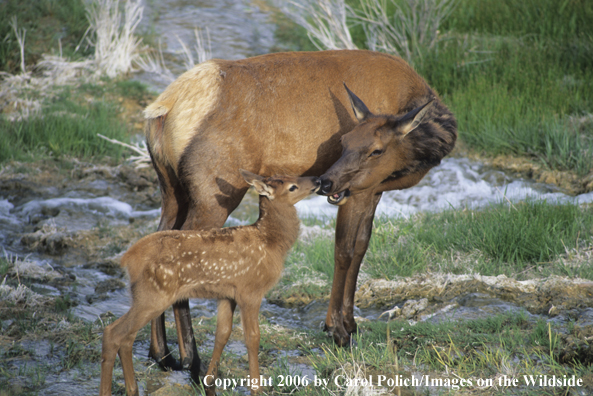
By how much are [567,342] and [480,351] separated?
59 centimetres

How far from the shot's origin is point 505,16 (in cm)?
1172

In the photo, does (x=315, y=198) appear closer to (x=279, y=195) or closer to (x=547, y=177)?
(x=547, y=177)

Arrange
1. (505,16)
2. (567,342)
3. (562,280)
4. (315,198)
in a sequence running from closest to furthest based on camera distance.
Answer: (567,342) < (562,280) < (315,198) < (505,16)

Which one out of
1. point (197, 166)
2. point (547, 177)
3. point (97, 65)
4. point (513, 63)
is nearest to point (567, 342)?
point (197, 166)

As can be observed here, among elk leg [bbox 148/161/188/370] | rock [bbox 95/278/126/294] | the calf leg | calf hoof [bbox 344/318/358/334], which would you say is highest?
elk leg [bbox 148/161/188/370]

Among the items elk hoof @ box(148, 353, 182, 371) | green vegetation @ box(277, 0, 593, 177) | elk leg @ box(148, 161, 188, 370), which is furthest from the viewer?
green vegetation @ box(277, 0, 593, 177)

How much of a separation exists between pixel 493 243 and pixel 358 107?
2.30m

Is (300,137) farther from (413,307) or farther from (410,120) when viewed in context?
(413,307)

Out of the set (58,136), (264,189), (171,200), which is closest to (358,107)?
(264,189)

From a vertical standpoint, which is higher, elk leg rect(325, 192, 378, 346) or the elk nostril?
the elk nostril

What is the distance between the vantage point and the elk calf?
3.62m

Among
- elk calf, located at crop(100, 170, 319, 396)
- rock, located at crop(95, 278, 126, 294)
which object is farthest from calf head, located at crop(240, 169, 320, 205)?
rock, located at crop(95, 278, 126, 294)

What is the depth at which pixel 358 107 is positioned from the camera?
181 inches

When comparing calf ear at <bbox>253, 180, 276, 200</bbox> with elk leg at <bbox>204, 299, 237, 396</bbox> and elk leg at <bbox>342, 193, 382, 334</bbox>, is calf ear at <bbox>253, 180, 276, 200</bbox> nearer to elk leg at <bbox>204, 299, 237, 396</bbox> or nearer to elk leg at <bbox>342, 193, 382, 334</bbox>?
elk leg at <bbox>204, 299, 237, 396</bbox>
